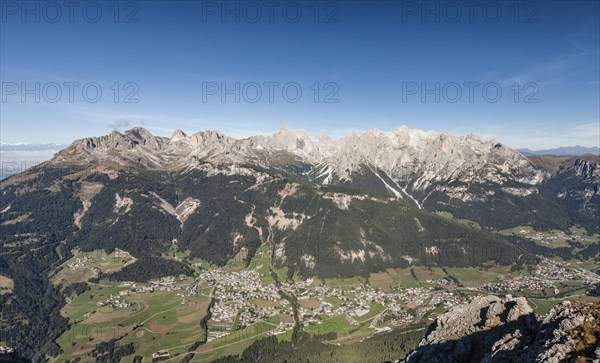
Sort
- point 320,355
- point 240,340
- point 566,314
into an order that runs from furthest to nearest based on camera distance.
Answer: point 240,340 → point 320,355 → point 566,314

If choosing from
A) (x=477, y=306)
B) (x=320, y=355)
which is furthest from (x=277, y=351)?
(x=477, y=306)

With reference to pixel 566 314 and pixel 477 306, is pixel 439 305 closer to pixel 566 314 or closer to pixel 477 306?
pixel 477 306

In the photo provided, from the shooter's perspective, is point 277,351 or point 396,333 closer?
point 277,351

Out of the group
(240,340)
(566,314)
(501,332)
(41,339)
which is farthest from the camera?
(41,339)

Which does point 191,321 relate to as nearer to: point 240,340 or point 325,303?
point 240,340

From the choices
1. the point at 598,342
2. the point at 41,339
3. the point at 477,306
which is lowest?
the point at 41,339

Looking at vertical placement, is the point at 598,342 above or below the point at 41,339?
above
